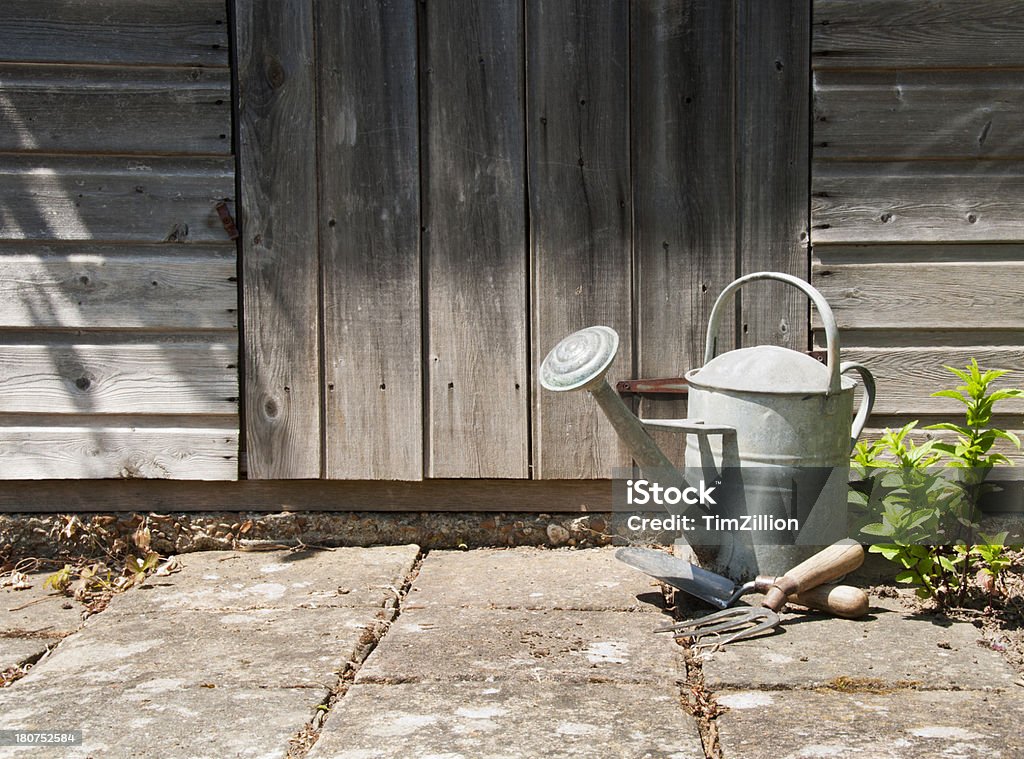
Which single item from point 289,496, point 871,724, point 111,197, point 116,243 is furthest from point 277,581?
point 871,724

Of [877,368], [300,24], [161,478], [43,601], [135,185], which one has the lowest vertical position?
[43,601]

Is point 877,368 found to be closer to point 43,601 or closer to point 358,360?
point 358,360

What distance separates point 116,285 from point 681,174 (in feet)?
6.69

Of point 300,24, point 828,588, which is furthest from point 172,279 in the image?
point 828,588

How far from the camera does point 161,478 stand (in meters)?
3.62

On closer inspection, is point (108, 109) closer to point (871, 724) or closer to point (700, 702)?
point (700, 702)

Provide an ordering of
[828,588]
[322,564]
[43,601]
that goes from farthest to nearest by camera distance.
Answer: [322,564]
[43,601]
[828,588]

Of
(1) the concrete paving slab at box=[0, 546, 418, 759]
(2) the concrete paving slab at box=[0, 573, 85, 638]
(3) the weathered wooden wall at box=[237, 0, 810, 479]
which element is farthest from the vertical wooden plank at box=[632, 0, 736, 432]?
(2) the concrete paving slab at box=[0, 573, 85, 638]

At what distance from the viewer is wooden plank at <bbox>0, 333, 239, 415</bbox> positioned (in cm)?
354

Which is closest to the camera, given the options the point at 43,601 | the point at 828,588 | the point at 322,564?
the point at 828,588

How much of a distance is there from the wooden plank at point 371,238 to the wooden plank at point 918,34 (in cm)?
144

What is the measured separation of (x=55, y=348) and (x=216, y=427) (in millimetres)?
638

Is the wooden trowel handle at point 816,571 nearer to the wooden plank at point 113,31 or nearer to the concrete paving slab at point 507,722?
the concrete paving slab at point 507,722

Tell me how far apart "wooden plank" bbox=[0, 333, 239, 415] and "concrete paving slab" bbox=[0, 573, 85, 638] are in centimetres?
65
